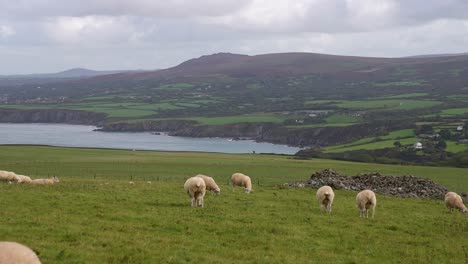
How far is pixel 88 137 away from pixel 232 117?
54.5 m

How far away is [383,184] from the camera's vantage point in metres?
37.5

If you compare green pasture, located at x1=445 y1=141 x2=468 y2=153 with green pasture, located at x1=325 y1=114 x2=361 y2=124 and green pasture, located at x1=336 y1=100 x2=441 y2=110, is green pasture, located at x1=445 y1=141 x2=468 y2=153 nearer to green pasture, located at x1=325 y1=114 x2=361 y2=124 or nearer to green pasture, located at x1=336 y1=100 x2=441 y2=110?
green pasture, located at x1=325 y1=114 x2=361 y2=124

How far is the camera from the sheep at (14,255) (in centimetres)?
999

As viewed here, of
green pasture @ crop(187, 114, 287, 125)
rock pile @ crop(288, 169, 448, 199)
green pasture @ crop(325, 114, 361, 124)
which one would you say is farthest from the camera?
green pasture @ crop(187, 114, 287, 125)

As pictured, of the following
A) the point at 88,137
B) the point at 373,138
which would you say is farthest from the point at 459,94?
the point at 88,137

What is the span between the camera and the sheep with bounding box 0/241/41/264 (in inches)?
393

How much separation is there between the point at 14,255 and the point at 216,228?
9.09m

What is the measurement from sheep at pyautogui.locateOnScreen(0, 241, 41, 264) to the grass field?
338 centimetres

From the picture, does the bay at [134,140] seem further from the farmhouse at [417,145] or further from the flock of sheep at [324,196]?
the flock of sheep at [324,196]

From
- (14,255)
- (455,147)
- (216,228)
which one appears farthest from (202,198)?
(455,147)

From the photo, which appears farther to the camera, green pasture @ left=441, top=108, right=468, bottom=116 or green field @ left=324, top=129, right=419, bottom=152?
green pasture @ left=441, top=108, right=468, bottom=116

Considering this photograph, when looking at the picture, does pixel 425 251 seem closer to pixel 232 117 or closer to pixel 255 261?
pixel 255 261

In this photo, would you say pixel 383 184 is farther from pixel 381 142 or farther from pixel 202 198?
pixel 381 142

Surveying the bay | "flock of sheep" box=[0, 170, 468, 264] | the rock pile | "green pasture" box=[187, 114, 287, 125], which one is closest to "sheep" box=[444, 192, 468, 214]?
"flock of sheep" box=[0, 170, 468, 264]
